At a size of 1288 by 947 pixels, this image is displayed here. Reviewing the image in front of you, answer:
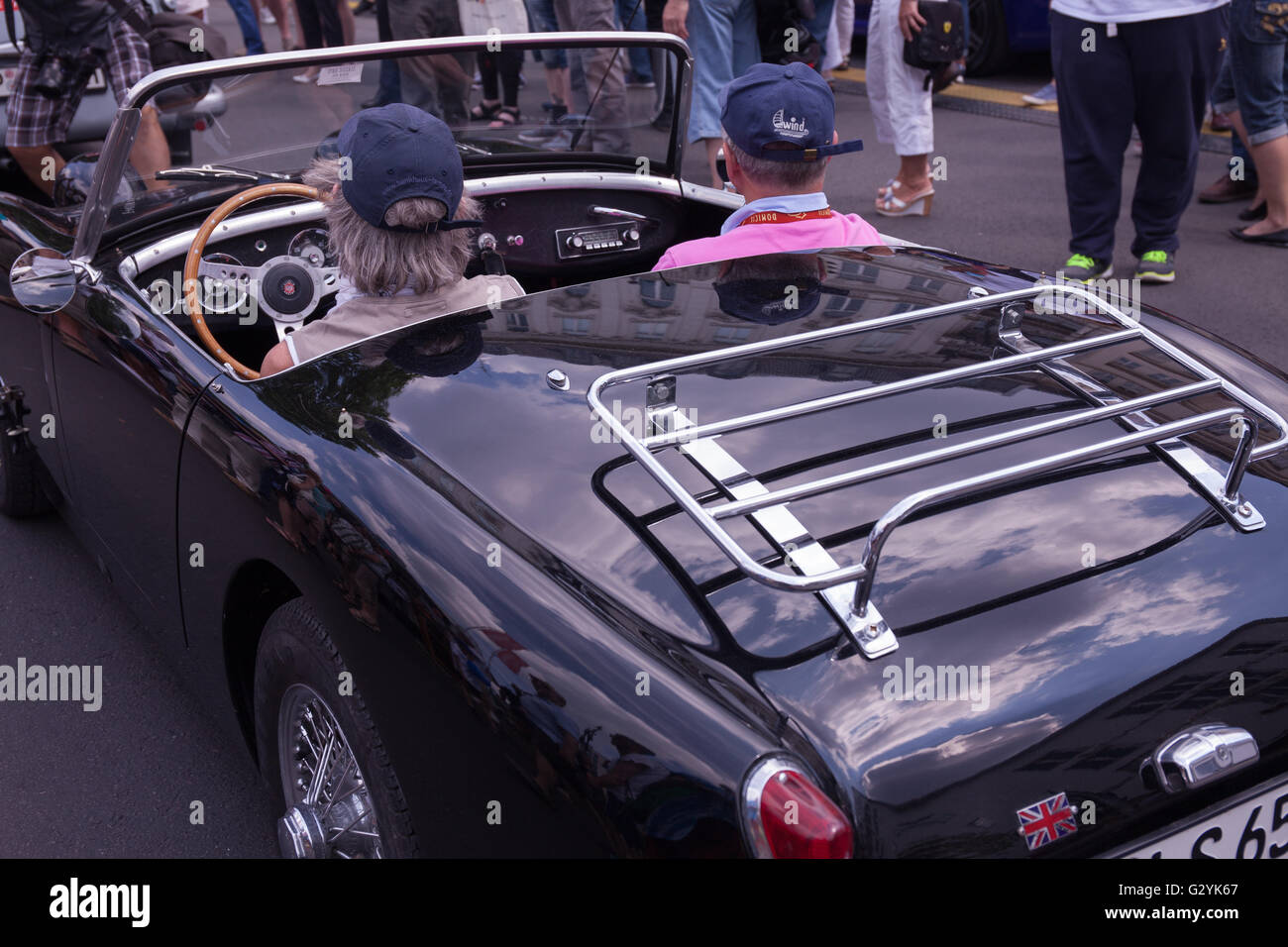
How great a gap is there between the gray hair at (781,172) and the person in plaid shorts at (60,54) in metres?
3.71

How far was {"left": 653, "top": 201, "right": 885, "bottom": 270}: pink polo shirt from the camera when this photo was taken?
266 centimetres

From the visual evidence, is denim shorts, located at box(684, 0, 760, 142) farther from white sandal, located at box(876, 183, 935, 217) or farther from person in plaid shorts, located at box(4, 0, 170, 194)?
person in plaid shorts, located at box(4, 0, 170, 194)

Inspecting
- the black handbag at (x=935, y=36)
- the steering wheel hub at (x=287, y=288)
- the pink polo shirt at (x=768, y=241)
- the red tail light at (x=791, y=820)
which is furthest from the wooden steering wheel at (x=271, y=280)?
the black handbag at (x=935, y=36)

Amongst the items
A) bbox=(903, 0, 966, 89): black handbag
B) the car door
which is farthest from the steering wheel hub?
bbox=(903, 0, 966, 89): black handbag

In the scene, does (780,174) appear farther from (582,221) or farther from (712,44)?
(712,44)

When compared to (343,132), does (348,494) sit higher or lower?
lower

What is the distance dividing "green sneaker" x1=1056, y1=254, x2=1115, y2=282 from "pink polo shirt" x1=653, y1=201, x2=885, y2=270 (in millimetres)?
3056

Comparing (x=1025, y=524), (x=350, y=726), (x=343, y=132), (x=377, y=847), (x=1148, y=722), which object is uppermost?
(x=343, y=132)

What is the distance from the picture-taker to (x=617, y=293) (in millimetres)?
2342

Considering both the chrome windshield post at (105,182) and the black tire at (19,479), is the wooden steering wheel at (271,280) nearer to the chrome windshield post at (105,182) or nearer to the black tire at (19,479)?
the chrome windshield post at (105,182)

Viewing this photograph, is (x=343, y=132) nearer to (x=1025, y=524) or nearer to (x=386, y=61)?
(x=386, y=61)

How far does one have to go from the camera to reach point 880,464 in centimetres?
179

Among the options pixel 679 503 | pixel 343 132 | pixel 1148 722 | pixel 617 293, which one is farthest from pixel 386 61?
pixel 1148 722
